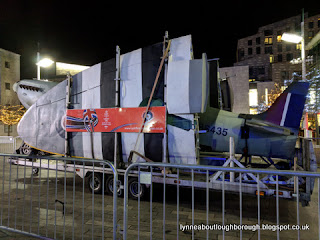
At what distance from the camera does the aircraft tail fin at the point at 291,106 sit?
6328mm

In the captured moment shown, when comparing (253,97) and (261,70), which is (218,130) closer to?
(253,97)

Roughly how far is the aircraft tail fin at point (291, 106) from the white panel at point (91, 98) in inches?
198

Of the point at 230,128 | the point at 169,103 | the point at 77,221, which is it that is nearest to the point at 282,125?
the point at 230,128

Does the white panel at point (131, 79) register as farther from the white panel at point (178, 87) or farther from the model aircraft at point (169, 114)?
the white panel at point (178, 87)

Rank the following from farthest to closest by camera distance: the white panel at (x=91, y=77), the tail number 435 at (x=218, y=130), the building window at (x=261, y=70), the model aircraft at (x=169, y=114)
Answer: the building window at (x=261, y=70)
the white panel at (x=91, y=77)
the tail number 435 at (x=218, y=130)
the model aircraft at (x=169, y=114)

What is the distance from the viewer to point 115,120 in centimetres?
651

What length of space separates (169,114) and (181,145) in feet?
2.77

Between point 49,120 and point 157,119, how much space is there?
3877mm

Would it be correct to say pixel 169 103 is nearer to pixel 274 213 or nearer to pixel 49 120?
pixel 274 213

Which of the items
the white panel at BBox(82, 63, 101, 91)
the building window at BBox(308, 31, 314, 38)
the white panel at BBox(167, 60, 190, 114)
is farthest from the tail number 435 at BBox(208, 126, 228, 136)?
the building window at BBox(308, 31, 314, 38)

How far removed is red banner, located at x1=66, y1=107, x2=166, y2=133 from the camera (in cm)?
603

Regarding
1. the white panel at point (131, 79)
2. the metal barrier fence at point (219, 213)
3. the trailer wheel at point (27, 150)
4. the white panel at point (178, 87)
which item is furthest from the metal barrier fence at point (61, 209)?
the white panel at point (178, 87)

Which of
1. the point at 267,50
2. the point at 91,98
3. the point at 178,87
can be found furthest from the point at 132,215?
the point at 267,50

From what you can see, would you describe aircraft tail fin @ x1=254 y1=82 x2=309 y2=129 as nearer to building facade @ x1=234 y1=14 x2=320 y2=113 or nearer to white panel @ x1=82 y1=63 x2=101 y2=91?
white panel @ x1=82 y1=63 x2=101 y2=91
